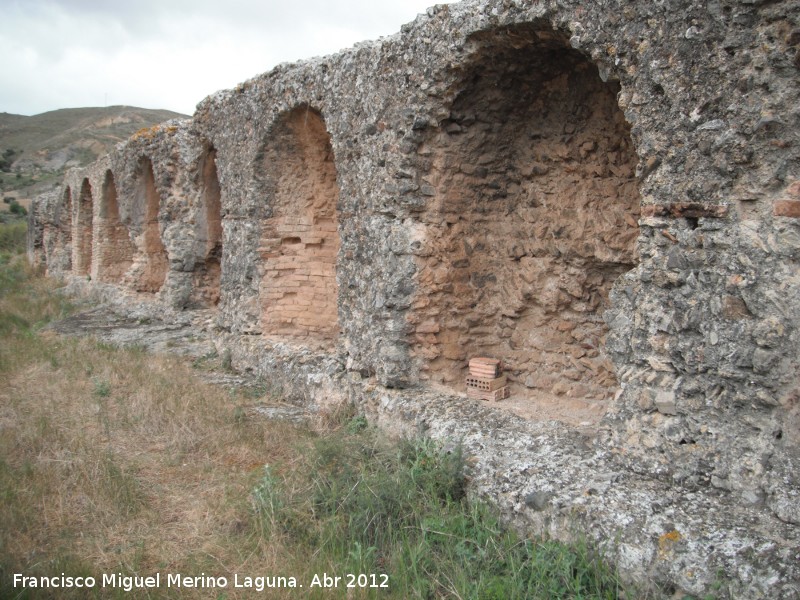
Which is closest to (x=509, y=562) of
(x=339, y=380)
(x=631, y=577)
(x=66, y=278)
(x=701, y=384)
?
(x=631, y=577)

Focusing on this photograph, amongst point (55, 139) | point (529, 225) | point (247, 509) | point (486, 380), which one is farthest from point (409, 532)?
point (55, 139)

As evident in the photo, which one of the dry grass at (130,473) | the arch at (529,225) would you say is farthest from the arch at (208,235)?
the arch at (529,225)

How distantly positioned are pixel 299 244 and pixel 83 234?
11166 millimetres

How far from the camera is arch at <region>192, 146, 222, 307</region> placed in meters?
8.95

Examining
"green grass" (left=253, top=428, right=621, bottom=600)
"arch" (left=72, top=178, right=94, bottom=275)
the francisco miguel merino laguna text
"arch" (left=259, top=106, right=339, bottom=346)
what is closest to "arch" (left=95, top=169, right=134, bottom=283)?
"arch" (left=72, top=178, right=94, bottom=275)

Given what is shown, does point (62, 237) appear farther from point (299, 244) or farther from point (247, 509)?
point (247, 509)

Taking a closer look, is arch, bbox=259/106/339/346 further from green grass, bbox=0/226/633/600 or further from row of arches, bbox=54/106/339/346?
green grass, bbox=0/226/633/600

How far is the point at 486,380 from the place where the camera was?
187 inches

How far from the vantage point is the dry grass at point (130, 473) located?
327 cm

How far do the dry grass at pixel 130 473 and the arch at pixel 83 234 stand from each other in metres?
9.97

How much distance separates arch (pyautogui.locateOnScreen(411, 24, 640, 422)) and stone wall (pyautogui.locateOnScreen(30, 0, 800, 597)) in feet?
0.05

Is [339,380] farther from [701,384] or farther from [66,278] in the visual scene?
[66,278]

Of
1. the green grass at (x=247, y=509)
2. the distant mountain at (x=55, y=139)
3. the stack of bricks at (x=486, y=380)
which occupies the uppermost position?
the distant mountain at (x=55, y=139)

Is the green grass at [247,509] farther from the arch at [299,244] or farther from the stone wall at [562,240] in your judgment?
the arch at [299,244]
